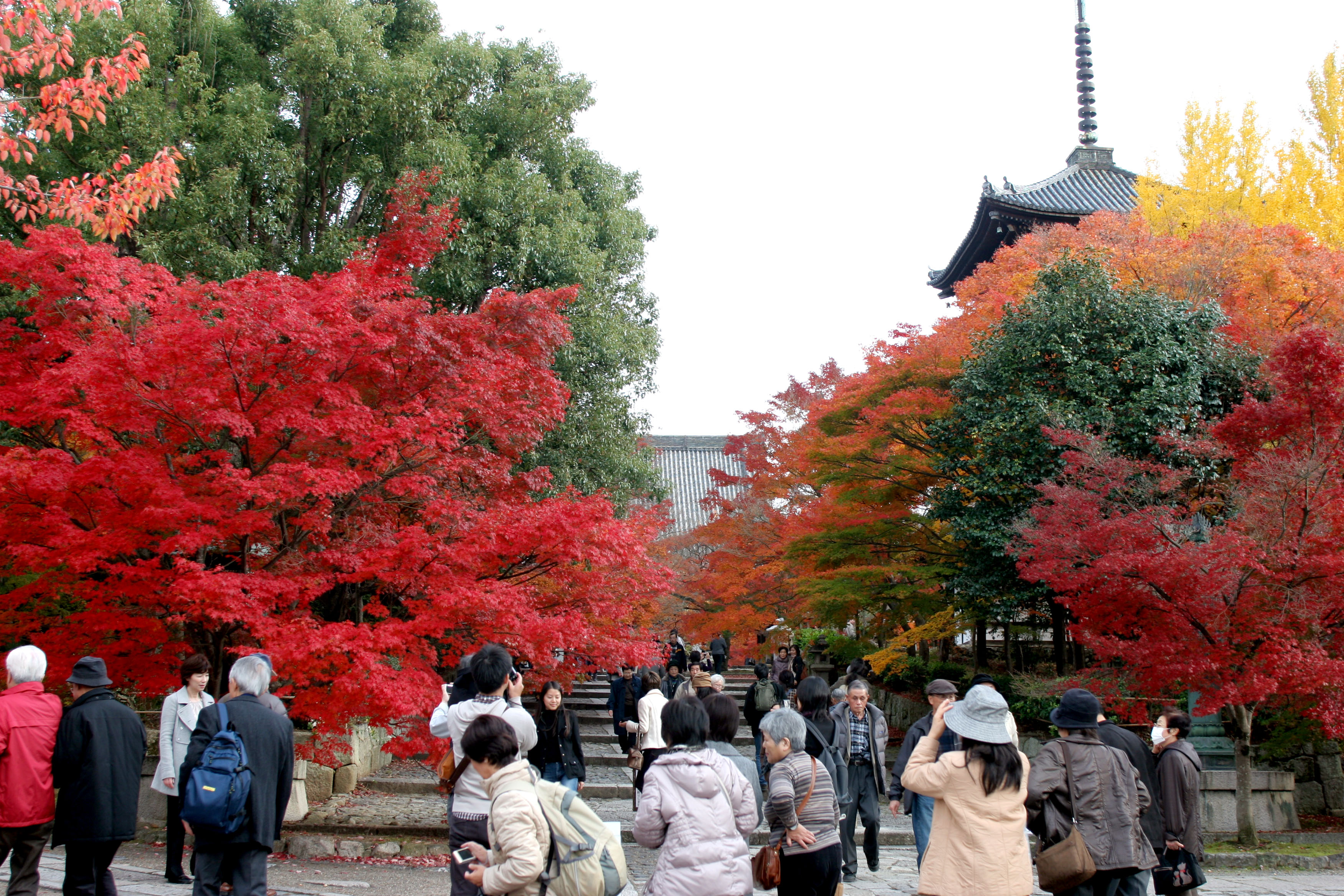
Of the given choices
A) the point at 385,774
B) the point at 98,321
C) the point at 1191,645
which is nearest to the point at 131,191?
the point at 98,321

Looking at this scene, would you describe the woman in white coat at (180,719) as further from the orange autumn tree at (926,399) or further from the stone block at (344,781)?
the orange autumn tree at (926,399)

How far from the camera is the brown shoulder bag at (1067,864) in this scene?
438 cm

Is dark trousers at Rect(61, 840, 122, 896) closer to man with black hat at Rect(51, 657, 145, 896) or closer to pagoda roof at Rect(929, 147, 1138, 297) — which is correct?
man with black hat at Rect(51, 657, 145, 896)

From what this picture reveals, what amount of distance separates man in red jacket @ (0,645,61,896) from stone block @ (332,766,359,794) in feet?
20.8

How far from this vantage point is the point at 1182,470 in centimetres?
1020

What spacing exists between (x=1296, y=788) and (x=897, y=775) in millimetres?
7665

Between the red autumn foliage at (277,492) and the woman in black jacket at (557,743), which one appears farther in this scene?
the woman in black jacket at (557,743)

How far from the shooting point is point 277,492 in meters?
7.70

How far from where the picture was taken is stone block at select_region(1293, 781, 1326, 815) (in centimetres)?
1114

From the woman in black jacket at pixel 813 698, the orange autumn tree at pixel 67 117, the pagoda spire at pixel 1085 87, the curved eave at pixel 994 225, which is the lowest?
the woman in black jacket at pixel 813 698

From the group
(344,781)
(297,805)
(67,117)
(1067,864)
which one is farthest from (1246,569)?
(67,117)

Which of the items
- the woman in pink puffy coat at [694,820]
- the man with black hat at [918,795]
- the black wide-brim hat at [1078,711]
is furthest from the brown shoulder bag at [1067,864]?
the man with black hat at [918,795]

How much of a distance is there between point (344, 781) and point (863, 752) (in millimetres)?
6853

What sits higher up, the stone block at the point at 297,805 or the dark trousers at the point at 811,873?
the dark trousers at the point at 811,873
